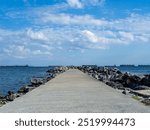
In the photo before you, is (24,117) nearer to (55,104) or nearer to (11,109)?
(11,109)

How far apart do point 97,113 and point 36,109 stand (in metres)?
1.96

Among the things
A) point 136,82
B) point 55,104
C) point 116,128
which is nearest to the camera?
point 116,128

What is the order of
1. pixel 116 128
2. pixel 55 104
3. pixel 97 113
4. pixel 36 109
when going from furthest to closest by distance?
pixel 55 104, pixel 36 109, pixel 97 113, pixel 116 128

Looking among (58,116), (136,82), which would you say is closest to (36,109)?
(58,116)

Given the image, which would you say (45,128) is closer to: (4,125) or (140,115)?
(4,125)

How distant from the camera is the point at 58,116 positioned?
9.98m

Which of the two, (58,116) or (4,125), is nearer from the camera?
(4,125)

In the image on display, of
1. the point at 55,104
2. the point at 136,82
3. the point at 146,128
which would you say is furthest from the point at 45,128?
the point at 136,82

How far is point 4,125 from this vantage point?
912 centimetres

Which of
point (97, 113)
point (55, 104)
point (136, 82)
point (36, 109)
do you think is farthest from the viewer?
point (136, 82)

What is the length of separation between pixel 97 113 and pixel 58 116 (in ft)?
3.67

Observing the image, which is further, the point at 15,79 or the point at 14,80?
the point at 15,79

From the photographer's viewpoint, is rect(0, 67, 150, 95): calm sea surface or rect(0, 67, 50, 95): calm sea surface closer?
rect(0, 67, 50, 95): calm sea surface

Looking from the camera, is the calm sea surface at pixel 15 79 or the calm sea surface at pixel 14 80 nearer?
the calm sea surface at pixel 14 80
